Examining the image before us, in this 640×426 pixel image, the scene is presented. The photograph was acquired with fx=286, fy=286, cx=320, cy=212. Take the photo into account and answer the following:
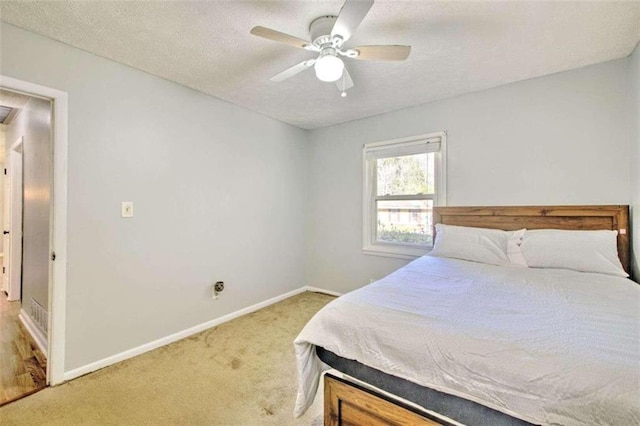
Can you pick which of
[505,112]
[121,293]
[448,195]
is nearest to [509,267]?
[448,195]

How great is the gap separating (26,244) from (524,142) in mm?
5209

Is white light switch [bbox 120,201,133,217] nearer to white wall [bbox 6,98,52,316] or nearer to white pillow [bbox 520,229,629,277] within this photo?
white wall [bbox 6,98,52,316]

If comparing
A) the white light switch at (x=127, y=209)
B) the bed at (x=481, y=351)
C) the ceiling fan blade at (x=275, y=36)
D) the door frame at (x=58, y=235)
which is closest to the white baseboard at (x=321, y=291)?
the bed at (x=481, y=351)

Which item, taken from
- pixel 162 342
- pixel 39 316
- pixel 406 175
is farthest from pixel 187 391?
pixel 406 175

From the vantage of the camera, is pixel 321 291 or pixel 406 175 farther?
pixel 321 291

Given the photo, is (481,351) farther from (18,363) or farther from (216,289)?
(18,363)

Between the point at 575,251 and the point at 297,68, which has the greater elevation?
the point at 297,68

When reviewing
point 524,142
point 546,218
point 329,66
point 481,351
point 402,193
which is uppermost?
point 329,66

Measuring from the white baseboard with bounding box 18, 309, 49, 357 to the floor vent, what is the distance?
0.04 m

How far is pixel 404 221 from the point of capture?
3.39 meters

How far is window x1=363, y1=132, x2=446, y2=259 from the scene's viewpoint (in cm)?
312

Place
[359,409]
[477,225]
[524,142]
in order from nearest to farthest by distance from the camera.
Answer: [359,409] → [524,142] → [477,225]

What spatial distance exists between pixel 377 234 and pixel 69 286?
2.95 metres

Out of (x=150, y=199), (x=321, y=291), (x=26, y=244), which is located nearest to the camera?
(x=150, y=199)
